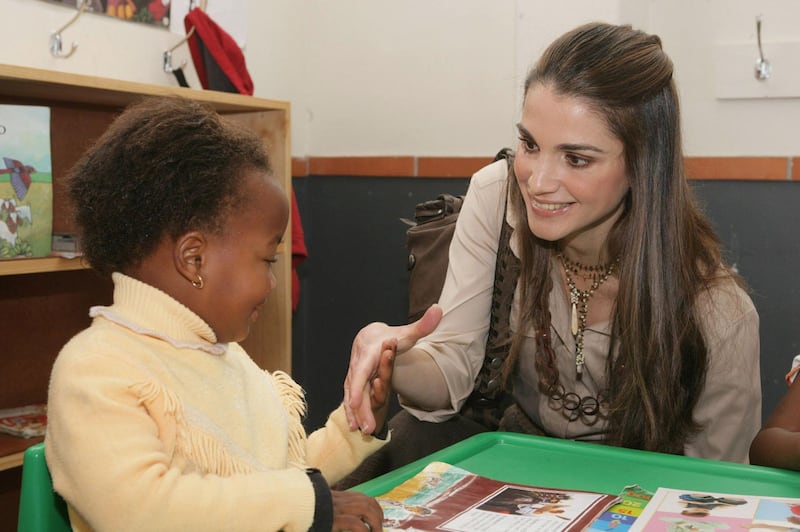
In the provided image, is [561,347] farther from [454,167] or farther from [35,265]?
[454,167]

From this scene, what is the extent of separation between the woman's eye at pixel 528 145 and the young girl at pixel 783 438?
1.85 feet

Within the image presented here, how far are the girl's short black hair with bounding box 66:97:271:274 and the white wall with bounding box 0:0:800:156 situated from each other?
146cm

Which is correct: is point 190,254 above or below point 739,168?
below

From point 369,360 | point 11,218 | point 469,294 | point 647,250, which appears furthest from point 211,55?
point 369,360

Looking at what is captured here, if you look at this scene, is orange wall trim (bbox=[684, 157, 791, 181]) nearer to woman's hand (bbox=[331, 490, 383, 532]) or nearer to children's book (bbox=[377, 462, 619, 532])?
children's book (bbox=[377, 462, 619, 532])

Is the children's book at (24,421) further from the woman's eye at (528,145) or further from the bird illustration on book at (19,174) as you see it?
→ the woman's eye at (528,145)

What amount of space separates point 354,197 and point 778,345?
5.02 ft

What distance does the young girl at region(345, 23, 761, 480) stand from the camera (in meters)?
1.54

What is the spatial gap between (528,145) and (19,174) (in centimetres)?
117

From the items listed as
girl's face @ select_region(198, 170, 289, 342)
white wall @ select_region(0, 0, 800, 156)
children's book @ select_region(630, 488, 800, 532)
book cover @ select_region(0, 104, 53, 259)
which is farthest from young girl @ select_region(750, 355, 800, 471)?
book cover @ select_region(0, 104, 53, 259)

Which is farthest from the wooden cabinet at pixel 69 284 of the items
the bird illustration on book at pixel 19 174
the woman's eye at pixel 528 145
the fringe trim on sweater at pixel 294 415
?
the fringe trim on sweater at pixel 294 415

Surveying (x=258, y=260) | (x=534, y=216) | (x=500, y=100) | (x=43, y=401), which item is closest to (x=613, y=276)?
(x=534, y=216)

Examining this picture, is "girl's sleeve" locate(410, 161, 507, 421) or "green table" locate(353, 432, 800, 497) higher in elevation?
"girl's sleeve" locate(410, 161, 507, 421)

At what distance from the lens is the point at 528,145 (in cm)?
160
